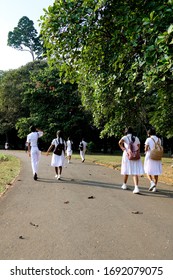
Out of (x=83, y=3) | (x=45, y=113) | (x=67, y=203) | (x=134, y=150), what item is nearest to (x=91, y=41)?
(x=83, y=3)

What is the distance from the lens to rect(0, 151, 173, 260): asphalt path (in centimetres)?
459

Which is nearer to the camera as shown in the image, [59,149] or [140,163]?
[140,163]

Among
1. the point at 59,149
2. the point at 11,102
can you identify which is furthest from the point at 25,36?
the point at 59,149

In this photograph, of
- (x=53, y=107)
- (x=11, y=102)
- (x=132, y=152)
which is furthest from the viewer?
(x=11, y=102)

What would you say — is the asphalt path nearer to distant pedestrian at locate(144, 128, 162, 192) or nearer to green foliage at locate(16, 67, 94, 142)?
distant pedestrian at locate(144, 128, 162, 192)

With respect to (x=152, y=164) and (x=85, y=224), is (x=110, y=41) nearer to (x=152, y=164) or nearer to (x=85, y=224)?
(x=152, y=164)

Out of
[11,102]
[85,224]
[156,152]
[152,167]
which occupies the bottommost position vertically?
[85,224]

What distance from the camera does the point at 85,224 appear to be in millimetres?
6047

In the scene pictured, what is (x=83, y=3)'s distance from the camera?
9.11 m

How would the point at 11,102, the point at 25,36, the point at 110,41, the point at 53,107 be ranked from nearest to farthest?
the point at 110,41 < the point at 53,107 < the point at 11,102 < the point at 25,36

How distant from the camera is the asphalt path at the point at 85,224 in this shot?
181 inches

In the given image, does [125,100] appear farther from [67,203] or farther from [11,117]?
[11,117]

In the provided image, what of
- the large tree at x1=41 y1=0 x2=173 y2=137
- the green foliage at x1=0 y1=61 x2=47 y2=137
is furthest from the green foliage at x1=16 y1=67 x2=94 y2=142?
the large tree at x1=41 y1=0 x2=173 y2=137
